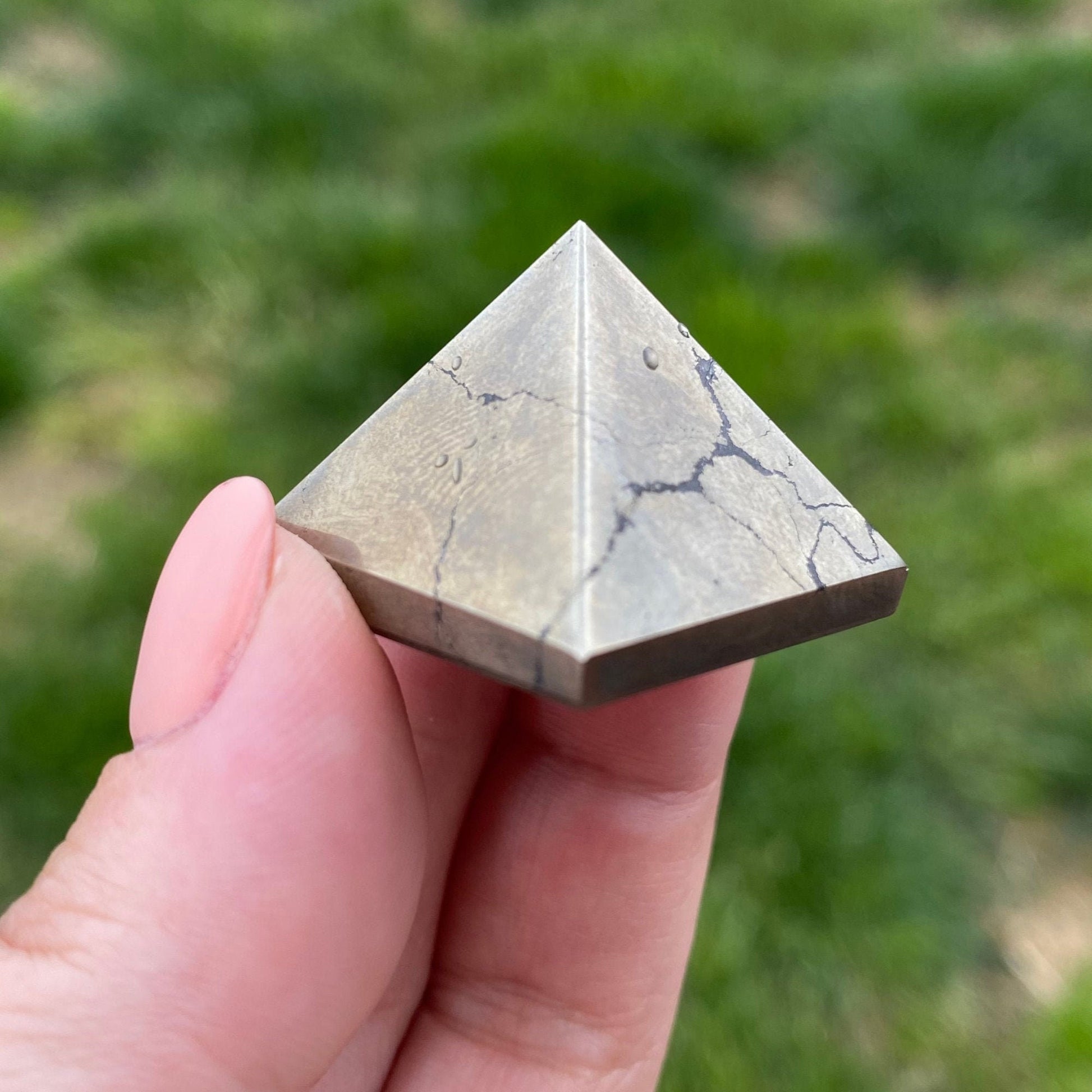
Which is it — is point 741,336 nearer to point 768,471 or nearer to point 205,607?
point 768,471

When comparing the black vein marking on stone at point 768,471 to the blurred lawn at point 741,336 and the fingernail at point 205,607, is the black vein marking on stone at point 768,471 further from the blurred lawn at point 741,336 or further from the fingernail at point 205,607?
the blurred lawn at point 741,336

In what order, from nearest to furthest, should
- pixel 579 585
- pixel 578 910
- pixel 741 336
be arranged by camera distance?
1. pixel 579 585
2. pixel 578 910
3. pixel 741 336

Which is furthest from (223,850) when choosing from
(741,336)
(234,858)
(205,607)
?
(741,336)

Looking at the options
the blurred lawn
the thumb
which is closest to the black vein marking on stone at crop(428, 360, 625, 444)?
the thumb

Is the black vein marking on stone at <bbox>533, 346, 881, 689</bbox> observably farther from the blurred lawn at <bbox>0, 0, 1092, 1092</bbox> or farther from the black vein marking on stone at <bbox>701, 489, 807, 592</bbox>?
the blurred lawn at <bbox>0, 0, 1092, 1092</bbox>

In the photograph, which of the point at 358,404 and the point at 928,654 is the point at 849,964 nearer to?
the point at 928,654

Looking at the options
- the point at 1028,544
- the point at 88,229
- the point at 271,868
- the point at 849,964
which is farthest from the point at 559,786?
the point at 88,229
